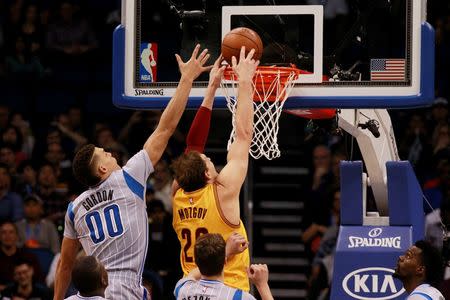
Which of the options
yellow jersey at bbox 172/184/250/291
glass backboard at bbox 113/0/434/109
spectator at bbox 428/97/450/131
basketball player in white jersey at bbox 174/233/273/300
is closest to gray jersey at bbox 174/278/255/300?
basketball player in white jersey at bbox 174/233/273/300

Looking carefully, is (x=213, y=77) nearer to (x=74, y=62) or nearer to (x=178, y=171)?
(x=178, y=171)

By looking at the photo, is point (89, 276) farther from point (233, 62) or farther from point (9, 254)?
point (9, 254)

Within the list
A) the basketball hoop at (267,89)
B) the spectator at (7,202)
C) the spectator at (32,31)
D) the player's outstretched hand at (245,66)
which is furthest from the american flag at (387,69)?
the spectator at (32,31)

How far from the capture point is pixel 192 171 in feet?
22.1

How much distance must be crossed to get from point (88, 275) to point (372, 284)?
2904 millimetres

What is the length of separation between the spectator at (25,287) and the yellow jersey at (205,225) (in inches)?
177

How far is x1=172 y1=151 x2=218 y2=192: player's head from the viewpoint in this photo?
265 inches

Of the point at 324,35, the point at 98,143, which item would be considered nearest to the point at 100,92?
the point at 98,143

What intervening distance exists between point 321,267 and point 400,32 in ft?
13.7

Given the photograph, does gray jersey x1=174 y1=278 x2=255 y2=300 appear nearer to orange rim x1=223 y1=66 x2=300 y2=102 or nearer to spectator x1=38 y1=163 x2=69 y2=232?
orange rim x1=223 y1=66 x2=300 y2=102

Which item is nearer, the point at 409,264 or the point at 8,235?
the point at 409,264

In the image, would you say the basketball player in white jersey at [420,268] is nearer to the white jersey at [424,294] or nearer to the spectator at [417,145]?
the white jersey at [424,294]

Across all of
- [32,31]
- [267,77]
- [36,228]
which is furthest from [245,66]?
[32,31]

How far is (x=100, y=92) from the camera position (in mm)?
15180
